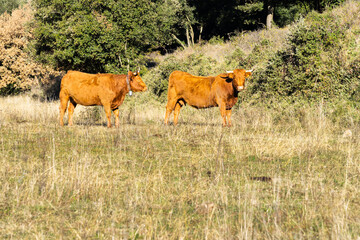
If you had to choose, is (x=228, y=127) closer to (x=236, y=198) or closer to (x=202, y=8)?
(x=236, y=198)

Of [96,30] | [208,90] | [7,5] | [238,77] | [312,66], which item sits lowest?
[208,90]

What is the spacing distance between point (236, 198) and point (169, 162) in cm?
230

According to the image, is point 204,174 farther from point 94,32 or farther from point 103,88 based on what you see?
point 94,32

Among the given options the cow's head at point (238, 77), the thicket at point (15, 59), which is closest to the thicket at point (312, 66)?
the cow's head at point (238, 77)

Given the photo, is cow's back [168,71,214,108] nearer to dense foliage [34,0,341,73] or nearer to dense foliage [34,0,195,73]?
dense foliage [34,0,195,73]

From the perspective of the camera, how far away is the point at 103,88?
12.1 m

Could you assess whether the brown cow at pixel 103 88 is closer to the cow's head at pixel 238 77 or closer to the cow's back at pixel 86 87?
the cow's back at pixel 86 87

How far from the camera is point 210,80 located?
1216 cm

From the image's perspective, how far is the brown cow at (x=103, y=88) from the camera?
39.7ft

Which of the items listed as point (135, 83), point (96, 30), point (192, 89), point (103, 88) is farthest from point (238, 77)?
point (96, 30)

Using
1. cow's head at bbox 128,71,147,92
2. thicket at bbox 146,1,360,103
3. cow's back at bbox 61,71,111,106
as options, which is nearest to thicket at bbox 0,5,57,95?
cow's back at bbox 61,71,111,106

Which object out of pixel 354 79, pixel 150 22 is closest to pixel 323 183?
pixel 354 79

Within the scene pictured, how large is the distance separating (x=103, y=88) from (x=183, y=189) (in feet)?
22.9

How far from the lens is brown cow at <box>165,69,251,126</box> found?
1158cm
